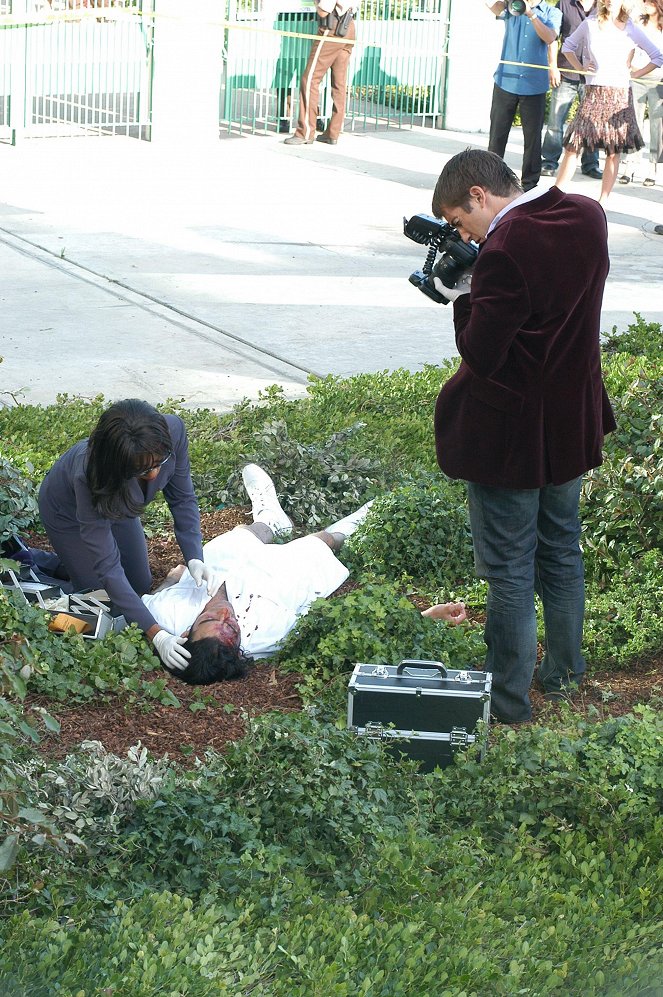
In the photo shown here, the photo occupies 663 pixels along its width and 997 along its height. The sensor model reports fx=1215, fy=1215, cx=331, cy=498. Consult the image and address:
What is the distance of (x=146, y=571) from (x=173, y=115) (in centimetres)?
1134

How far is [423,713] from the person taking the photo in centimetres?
379

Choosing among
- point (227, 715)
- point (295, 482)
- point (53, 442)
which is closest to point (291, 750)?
point (227, 715)

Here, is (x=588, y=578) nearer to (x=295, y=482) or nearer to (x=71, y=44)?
(x=295, y=482)

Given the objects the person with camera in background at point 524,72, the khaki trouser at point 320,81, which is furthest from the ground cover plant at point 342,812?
the khaki trouser at point 320,81

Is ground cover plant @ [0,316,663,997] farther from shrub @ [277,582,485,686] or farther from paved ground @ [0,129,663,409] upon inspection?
paved ground @ [0,129,663,409]

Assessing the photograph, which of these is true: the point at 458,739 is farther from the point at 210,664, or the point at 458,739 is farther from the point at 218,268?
the point at 218,268

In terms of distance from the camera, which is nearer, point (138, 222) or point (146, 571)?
point (146, 571)

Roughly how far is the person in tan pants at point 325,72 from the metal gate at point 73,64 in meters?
1.96

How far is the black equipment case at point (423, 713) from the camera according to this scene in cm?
376

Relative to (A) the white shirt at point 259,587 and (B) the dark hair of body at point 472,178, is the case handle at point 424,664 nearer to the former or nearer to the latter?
(A) the white shirt at point 259,587

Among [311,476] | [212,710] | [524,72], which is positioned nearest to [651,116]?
[524,72]

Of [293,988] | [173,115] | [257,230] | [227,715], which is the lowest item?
[227,715]

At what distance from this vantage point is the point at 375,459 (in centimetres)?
627

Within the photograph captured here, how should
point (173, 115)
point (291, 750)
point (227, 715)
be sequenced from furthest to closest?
1. point (173, 115)
2. point (227, 715)
3. point (291, 750)
